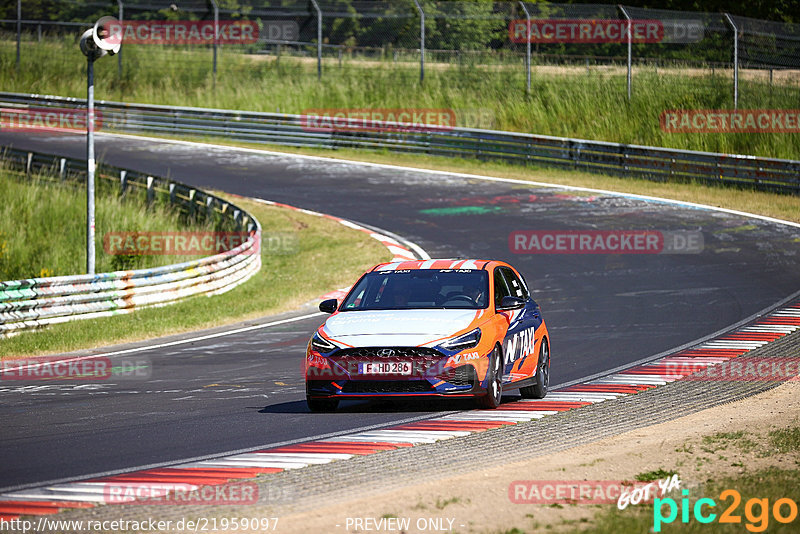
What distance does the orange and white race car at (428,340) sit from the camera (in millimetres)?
10617

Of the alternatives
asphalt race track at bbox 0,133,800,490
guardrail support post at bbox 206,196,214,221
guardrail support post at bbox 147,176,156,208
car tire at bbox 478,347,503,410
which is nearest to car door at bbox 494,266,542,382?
car tire at bbox 478,347,503,410

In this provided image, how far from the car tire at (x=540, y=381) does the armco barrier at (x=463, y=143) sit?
1980 centimetres

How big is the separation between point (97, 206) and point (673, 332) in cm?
1718

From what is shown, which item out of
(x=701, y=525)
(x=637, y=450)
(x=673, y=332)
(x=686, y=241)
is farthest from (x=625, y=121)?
(x=701, y=525)

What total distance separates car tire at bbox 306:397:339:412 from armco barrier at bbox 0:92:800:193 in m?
22.0

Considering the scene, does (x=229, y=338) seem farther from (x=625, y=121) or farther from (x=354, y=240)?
(x=625, y=121)

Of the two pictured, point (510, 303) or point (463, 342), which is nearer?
→ point (463, 342)

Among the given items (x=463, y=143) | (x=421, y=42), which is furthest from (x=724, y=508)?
(x=421, y=42)

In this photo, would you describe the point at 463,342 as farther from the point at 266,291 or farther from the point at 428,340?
the point at 266,291

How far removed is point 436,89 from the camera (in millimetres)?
42031

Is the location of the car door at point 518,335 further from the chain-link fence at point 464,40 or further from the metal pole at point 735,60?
the metal pole at point 735,60

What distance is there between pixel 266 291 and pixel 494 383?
12358 mm

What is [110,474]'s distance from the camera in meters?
8.41

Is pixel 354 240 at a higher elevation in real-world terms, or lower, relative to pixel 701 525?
lower
